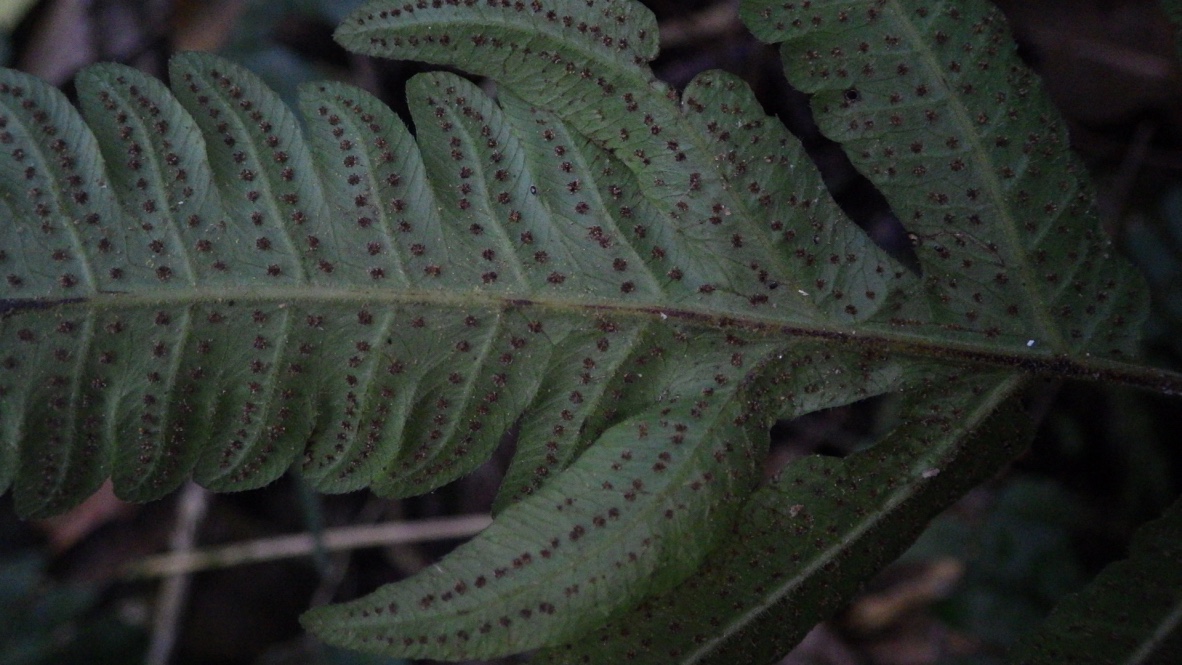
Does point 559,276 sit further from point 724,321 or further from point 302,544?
point 302,544

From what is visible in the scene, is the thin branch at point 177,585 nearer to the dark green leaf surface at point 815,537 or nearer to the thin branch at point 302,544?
the thin branch at point 302,544

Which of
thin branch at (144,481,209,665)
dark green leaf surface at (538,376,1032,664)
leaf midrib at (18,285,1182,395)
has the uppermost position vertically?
leaf midrib at (18,285,1182,395)

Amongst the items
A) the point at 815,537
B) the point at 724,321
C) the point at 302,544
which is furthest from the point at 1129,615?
the point at 302,544

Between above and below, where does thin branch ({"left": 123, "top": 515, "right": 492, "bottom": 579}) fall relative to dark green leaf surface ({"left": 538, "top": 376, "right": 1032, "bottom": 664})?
below

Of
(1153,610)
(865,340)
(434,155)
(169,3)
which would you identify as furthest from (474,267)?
(169,3)

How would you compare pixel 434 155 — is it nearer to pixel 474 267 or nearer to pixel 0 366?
pixel 474 267

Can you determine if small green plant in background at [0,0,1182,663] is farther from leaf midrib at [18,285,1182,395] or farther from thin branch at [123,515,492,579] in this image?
thin branch at [123,515,492,579]

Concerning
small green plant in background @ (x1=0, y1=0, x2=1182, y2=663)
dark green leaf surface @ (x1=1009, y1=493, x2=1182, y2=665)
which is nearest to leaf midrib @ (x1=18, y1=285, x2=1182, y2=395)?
small green plant in background @ (x1=0, y1=0, x2=1182, y2=663)
